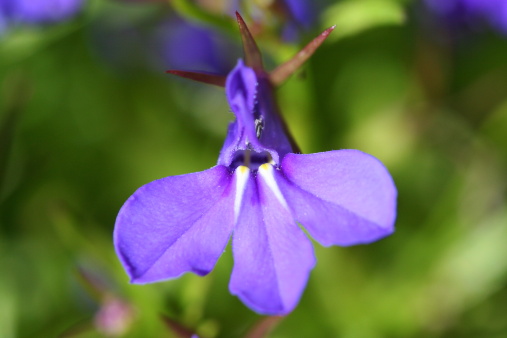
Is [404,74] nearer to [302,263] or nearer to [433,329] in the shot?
[433,329]

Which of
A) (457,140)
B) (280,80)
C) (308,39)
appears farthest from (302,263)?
(457,140)

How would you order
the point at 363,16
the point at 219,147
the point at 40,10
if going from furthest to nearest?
the point at 219,147
the point at 40,10
the point at 363,16

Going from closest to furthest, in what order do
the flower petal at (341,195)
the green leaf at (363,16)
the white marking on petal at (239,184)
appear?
the flower petal at (341,195), the white marking on petal at (239,184), the green leaf at (363,16)

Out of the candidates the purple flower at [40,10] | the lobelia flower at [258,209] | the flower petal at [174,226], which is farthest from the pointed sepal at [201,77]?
the purple flower at [40,10]

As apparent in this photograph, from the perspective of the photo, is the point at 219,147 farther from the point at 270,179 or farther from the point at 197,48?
the point at 270,179

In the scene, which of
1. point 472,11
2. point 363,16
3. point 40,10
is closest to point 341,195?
point 363,16

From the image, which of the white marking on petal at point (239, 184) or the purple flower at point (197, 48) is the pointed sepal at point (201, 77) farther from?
the purple flower at point (197, 48)

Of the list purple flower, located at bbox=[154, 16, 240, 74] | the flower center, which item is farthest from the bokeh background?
the flower center
